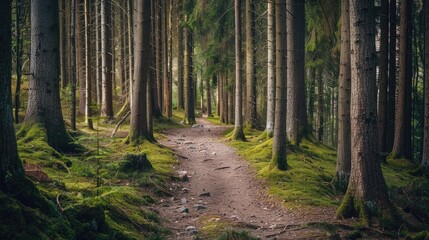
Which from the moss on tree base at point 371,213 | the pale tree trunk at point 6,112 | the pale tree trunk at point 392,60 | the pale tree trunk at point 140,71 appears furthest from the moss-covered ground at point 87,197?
the pale tree trunk at point 392,60

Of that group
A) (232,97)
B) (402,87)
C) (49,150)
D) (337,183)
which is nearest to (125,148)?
(49,150)

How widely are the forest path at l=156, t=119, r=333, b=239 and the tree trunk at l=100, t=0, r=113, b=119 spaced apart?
6124mm

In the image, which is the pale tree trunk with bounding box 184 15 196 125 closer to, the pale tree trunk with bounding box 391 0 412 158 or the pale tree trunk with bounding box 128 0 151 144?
the pale tree trunk with bounding box 128 0 151 144

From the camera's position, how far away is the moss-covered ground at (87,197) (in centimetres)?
447

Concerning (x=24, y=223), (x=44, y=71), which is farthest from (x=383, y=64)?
(x=24, y=223)

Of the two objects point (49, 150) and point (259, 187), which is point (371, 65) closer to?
point (259, 187)

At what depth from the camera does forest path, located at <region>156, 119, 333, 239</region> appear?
26.4 feet

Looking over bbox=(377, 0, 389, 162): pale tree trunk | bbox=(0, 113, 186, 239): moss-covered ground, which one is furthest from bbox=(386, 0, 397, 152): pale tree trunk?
bbox=(0, 113, 186, 239): moss-covered ground

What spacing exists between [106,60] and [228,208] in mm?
11396

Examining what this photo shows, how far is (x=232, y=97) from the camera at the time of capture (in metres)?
31.9

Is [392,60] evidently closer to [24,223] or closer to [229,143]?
[229,143]

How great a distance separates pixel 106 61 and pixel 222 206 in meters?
11.2

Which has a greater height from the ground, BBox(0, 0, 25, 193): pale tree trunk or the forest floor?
BBox(0, 0, 25, 193): pale tree trunk

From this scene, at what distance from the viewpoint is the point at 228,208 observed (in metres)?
9.69
